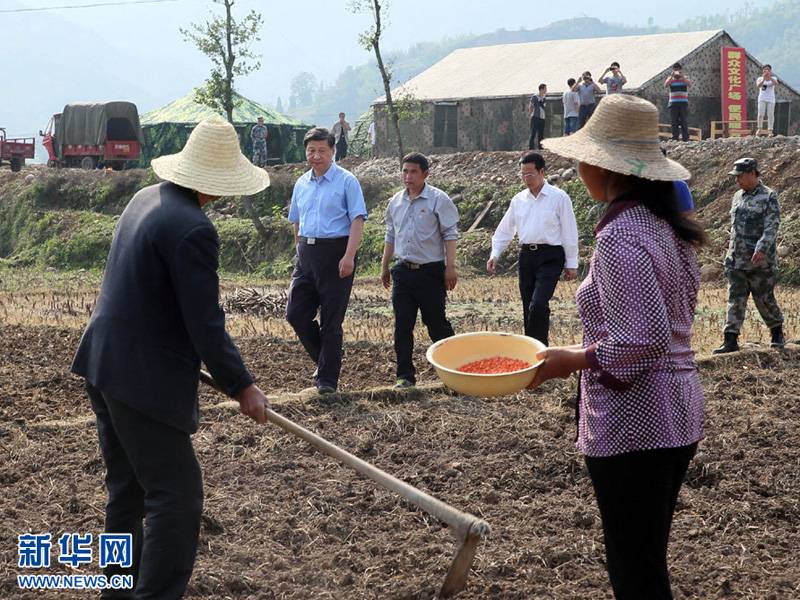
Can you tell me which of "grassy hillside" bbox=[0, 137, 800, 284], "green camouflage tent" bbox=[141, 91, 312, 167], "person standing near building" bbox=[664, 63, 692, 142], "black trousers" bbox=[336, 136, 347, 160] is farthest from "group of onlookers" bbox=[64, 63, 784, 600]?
"green camouflage tent" bbox=[141, 91, 312, 167]

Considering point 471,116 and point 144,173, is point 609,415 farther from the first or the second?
point 471,116

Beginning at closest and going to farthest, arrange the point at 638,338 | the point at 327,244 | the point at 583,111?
the point at 638,338, the point at 327,244, the point at 583,111

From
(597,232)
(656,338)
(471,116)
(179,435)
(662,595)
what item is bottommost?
(662,595)

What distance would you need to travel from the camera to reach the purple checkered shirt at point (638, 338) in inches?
123

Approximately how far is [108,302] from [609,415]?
1771 millimetres

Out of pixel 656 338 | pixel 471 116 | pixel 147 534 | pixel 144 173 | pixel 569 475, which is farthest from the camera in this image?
pixel 471 116

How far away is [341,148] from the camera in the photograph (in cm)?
3416

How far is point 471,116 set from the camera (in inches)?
1309

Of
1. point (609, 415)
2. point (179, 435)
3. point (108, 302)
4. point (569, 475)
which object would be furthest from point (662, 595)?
point (569, 475)

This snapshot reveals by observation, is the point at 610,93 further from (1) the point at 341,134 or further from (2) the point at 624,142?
(2) the point at 624,142

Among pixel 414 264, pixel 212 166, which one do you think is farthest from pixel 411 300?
pixel 212 166

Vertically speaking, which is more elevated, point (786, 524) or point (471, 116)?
point (471, 116)

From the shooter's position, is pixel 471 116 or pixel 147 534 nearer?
pixel 147 534

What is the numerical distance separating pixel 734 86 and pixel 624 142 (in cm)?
3036
